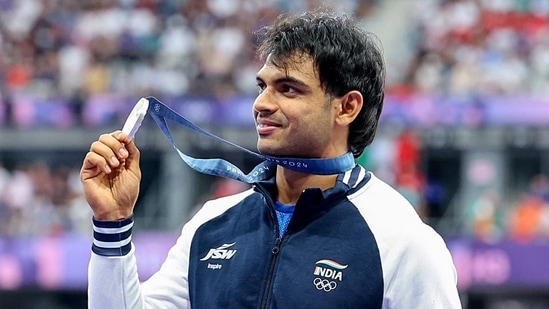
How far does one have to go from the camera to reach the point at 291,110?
11.4 feet

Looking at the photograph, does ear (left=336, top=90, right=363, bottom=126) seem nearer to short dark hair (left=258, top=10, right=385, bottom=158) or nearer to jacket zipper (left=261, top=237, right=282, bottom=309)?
short dark hair (left=258, top=10, right=385, bottom=158)

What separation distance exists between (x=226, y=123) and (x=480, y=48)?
11.9 ft

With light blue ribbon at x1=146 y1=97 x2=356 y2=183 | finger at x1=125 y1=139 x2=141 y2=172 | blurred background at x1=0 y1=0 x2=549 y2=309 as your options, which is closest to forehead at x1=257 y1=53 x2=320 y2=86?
light blue ribbon at x1=146 y1=97 x2=356 y2=183

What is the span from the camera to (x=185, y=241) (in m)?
3.72

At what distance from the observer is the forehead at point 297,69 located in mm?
3494

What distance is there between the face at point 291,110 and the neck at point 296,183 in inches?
4.0

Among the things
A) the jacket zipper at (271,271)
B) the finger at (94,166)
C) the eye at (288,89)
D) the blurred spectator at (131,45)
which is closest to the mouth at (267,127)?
the eye at (288,89)

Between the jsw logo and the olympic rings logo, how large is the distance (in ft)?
1.02

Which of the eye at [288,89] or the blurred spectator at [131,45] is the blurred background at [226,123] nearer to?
the blurred spectator at [131,45]

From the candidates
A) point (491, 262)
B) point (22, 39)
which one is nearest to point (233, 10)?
point (22, 39)

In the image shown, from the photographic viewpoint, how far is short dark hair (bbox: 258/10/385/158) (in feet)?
11.5

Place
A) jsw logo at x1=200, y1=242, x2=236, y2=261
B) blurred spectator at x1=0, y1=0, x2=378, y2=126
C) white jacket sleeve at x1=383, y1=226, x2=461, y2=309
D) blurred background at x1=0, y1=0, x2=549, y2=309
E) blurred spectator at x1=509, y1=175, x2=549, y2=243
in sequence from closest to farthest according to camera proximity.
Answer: white jacket sleeve at x1=383, y1=226, x2=461, y2=309, jsw logo at x1=200, y1=242, x2=236, y2=261, blurred spectator at x1=509, y1=175, x2=549, y2=243, blurred background at x1=0, y1=0, x2=549, y2=309, blurred spectator at x1=0, y1=0, x2=378, y2=126

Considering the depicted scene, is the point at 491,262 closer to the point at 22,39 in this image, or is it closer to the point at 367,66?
the point at 22,39

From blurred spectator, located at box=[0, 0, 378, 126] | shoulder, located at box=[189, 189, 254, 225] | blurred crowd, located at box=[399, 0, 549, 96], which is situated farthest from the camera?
blurred spectator, located at box=[0, 0, 378, 126]
